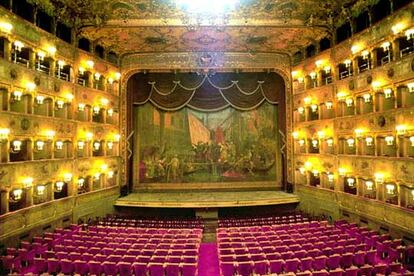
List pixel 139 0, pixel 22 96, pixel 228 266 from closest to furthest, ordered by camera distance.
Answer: pixel 228 266, pixel 22 96, pixel 139 0

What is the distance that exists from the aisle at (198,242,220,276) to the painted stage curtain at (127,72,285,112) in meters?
13.4

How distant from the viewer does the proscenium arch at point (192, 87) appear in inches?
1011

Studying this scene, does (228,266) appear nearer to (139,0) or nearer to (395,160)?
(395,160)

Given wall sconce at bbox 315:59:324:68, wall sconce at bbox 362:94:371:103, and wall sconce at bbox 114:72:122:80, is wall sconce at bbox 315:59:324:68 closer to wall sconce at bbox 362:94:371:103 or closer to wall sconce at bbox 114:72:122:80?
wall sconce at bbox 362:94:371:103

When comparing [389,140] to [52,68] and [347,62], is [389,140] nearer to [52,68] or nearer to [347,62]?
[347,62]

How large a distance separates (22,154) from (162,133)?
1153 centimetres

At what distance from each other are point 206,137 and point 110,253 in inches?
611

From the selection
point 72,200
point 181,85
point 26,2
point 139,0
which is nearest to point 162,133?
point 181,85

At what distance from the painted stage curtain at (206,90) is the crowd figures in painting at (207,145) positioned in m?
0.77

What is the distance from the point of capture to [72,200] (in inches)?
773

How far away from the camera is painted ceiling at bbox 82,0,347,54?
61.1 ft

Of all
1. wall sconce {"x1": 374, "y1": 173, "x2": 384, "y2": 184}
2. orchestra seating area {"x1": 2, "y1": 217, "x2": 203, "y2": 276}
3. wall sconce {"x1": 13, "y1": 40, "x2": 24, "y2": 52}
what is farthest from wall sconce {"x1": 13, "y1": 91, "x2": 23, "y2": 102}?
wall sconce {"x1": 374, "y1": 173, "x2": 384, "y2": 184}

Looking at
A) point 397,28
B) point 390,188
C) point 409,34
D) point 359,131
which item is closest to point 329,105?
point 359,131

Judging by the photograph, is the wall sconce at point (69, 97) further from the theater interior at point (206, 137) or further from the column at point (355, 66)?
the column at point (355, 66)
